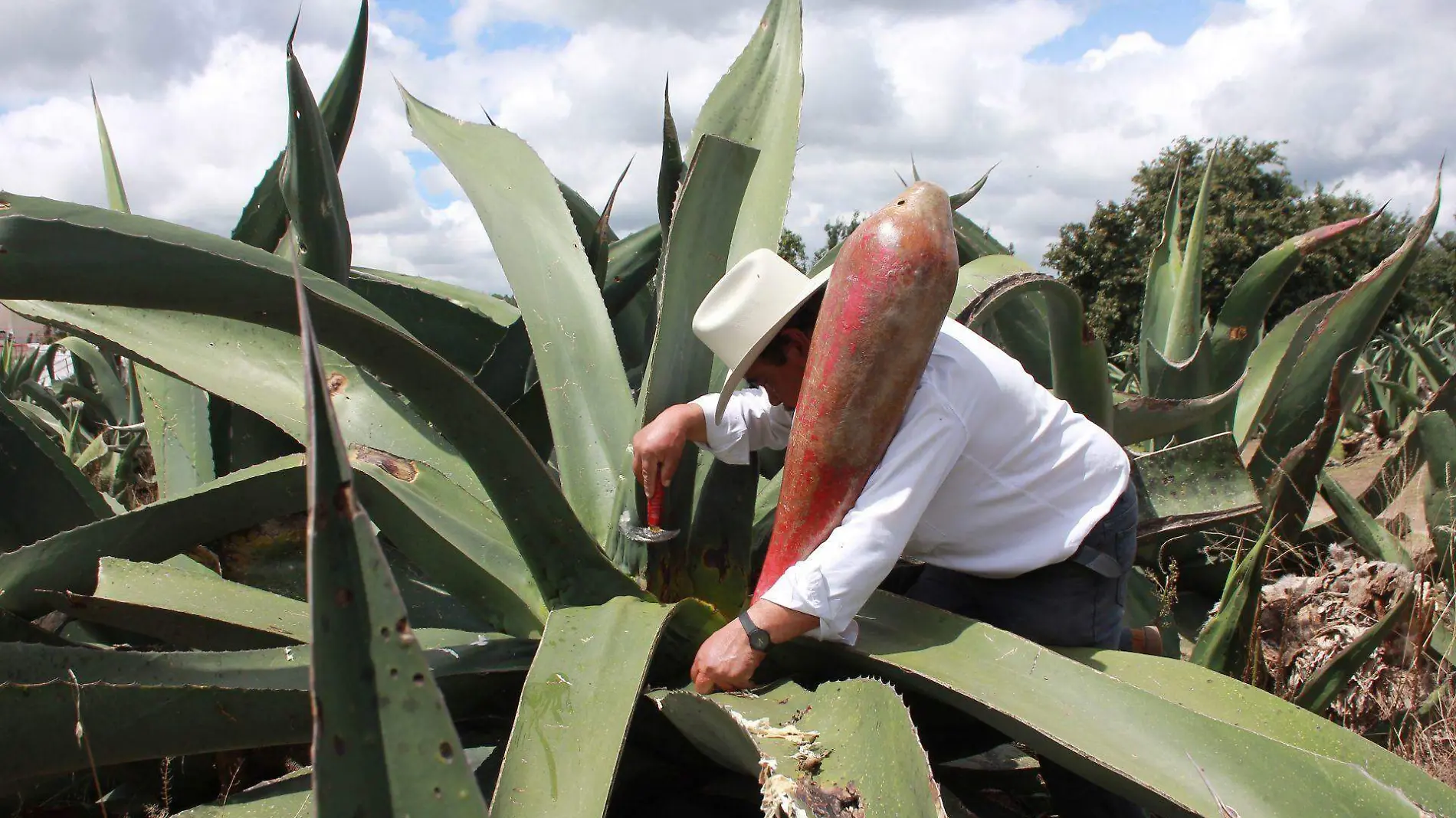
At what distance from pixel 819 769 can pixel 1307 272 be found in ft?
77.1

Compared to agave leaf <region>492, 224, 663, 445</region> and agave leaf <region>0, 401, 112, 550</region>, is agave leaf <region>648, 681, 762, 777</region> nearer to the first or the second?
agave leaf <region>492, 224, 663, 445</region>

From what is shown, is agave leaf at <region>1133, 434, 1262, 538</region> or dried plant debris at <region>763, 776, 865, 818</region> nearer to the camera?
dried plant debris at <region>763, 776, 865, 818</region>

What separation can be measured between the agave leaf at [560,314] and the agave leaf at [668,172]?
0.83 feet

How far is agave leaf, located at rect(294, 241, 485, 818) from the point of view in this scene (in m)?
0.63

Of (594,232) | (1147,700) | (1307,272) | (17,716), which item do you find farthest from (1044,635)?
(1307,272)

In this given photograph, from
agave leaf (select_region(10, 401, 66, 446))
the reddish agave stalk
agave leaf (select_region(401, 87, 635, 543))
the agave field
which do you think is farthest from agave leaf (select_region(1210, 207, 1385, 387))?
agave leaf (select_region(10, 401, 66, 446))

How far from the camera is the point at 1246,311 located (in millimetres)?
2791

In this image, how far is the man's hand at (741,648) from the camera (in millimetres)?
1335

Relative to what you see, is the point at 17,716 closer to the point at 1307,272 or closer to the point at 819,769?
the point at 819,769

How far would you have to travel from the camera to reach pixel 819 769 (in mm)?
1079

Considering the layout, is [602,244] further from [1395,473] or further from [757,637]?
[1395,473]

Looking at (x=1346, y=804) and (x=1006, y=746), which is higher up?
(x=1346, y=804)

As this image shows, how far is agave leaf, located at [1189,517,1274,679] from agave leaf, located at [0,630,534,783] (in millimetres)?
1210

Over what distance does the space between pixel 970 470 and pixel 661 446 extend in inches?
19.1
